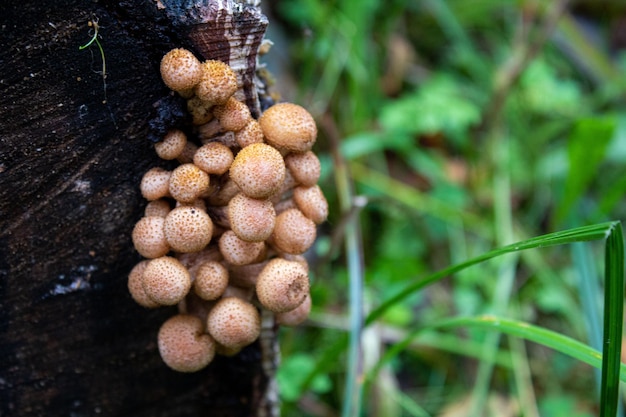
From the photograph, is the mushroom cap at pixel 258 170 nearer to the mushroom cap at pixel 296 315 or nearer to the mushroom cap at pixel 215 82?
the mushroom cap at pixel 215 82

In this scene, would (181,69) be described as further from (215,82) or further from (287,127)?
(287,127)

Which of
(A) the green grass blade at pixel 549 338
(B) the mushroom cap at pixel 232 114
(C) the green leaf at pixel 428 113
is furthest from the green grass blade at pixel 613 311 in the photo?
(C) the green leaf at pixel 428 113

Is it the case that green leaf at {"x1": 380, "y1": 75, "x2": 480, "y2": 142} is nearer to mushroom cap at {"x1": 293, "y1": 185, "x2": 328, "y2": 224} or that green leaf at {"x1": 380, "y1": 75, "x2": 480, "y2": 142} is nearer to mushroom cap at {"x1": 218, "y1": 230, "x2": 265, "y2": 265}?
mushroom cap at {"x1": 293, "y1": 185, "x2": 328, "y2": 224}

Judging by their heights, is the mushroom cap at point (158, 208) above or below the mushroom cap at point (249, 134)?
below

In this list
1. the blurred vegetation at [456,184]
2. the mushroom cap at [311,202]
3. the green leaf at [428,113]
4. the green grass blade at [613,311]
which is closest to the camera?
the green grass blade at [613,311]

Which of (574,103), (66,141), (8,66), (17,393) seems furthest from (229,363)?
(574,103)

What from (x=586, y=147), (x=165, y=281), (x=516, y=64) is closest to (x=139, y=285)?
(x=165, y=281)

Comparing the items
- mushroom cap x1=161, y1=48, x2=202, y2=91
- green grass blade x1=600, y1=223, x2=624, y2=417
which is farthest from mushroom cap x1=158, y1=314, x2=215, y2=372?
green grass blade x1=600, y1=223, x2=624, y2=417

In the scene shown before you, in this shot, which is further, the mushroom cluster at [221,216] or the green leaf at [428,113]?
the green leaf at [428,113]
